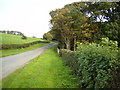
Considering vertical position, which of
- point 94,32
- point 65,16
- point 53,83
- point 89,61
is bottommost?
point 53,83

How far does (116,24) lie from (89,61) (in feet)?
37.1

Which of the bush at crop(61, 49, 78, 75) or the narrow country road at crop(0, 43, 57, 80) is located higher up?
the bush at crop(61, 49, 78, 75)

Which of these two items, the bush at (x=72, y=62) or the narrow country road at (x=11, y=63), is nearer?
the bush at (x=72, y=62)

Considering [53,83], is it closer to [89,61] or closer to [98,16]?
[89,61]

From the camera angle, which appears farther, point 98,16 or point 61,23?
point 61,23

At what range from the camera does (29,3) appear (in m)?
4.82

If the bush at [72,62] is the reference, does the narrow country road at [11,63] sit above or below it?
below

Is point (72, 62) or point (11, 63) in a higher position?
point (72, 62)

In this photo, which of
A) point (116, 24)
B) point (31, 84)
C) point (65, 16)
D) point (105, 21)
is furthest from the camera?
point (65, 16)

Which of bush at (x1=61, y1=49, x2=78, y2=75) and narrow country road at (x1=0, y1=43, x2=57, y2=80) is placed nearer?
bush at (x1=61, y1=49, x2=78, y2=75)

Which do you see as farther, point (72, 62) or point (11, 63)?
point (11, 63)

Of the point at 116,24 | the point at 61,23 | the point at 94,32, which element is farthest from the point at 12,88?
the point at 94,32

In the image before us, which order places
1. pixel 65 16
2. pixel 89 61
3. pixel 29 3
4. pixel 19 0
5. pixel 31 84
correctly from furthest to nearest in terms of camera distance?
pixel 65 16
pixel 29 3
pixel 19 0
pixel 31 84
pixel 89 61

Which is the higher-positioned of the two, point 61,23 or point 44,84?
point 61,23
